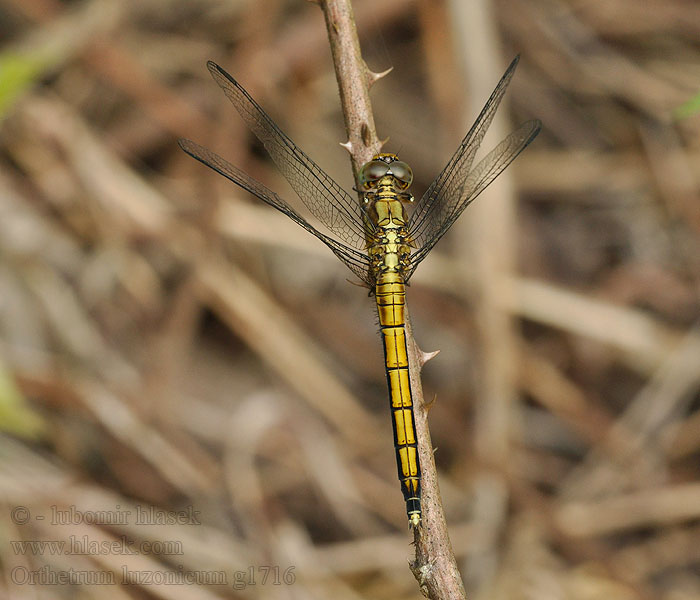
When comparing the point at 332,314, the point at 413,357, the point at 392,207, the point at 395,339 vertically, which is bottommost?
the point at 413,357

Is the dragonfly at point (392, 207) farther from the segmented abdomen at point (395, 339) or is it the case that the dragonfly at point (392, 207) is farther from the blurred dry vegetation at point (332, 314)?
the blurred dry vegetation at point (332, 314)

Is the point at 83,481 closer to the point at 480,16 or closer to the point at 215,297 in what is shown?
the point at 215,297

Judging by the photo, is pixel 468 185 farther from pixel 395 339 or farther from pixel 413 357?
pixel 413 357

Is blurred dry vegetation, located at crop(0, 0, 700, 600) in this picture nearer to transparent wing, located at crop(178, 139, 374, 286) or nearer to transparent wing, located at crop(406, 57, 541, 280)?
transparent wing, located at crop(406, 57, 541, 280)

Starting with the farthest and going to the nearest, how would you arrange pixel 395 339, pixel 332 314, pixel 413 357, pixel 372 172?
pixel 332 314, pixel 395 339, pixel 372 172, pixel 413 357

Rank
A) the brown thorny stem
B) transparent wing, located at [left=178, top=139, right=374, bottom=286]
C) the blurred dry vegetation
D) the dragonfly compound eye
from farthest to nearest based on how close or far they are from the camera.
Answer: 1. the blurred dry vegetation
2. transparent wing, located at [left=178, top=139, right=374, bottom=286]
3. the dragonfly compound eye
4. the brown thorny stem

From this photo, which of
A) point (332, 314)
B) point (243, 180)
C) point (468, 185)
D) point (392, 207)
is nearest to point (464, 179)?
point (468, 185)

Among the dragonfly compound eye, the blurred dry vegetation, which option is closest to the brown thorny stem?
the dragonfly compound eye
